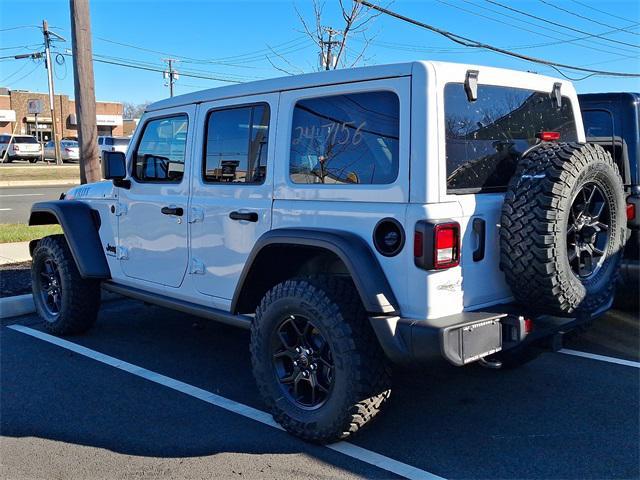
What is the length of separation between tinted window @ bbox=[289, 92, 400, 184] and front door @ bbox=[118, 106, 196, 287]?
1094 mm

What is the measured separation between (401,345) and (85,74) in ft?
23.1

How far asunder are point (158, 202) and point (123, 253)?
26.9 inches

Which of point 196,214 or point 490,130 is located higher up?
point 490,130

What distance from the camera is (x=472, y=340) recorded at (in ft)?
10.3

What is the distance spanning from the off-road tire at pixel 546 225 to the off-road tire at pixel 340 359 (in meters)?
0.83

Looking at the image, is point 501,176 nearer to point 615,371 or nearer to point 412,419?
point 412,419

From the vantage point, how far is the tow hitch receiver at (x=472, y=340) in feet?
9.91

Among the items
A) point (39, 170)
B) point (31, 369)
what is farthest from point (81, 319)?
point (39, 170)

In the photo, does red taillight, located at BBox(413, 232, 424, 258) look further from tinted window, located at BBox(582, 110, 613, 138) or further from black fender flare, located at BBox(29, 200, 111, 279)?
tinted window, located at BBox(582, 110, 613, 138)

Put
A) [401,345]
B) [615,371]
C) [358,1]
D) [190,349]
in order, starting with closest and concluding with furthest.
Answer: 1. [401,345]
2. [615,371]
3. [190,349]
4. [358,1]

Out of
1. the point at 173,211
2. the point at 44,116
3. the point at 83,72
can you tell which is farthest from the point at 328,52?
the point at 44,116

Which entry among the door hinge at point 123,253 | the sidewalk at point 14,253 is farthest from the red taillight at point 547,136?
the sidewalk at point 14,253

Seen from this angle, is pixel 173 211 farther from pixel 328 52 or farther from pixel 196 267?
pixel 328 52

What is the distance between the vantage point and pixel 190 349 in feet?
17.5
